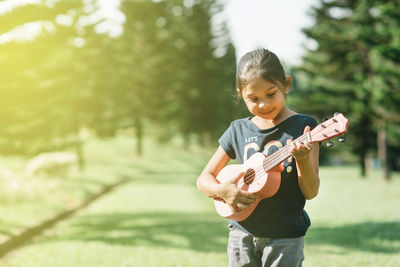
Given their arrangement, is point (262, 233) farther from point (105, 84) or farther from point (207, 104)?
point (207, 104)

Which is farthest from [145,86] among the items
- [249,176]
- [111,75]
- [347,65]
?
[249,176]

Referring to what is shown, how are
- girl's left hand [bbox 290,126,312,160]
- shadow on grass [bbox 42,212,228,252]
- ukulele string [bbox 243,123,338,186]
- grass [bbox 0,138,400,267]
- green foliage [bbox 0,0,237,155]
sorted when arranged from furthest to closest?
1. green foliage [bbox 0,0,237,155]
2. shadow on grass [bbox 42,212,228,252]
3. grass [bbox 0,138,400,267]
4. ukulele string [bbox 243,123,338,186]
5. girl's left hand [bbox 290,126,312,160]

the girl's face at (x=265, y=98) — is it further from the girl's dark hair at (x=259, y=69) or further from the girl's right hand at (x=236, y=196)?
the girl's right hand at (x=236, y=196)

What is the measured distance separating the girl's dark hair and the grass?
4.34 meters

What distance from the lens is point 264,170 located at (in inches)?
102

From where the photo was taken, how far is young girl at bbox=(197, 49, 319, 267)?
256 cm

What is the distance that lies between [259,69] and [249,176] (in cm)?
65

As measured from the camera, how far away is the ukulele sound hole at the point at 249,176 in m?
2.73

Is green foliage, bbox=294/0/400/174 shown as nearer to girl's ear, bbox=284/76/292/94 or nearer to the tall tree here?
the tall tree

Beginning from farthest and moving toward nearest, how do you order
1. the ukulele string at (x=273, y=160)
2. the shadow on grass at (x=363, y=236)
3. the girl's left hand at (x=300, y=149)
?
the shadow on grass at (x=363, y=236), the ukulele string at (x=273, y=160), the girl's left hand at (x=300, y=149)

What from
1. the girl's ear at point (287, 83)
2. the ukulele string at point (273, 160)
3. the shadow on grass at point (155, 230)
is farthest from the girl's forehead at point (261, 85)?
the shadow on grass at point (155, 230)

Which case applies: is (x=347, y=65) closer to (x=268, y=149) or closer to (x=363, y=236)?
(x=363, y=236)

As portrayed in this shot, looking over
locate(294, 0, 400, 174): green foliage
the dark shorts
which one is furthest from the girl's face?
locate(294, 0, 400, 174): green foliage

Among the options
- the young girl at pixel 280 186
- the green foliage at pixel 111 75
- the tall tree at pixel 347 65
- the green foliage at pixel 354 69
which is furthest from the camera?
the tall tree at pixel 347 65
